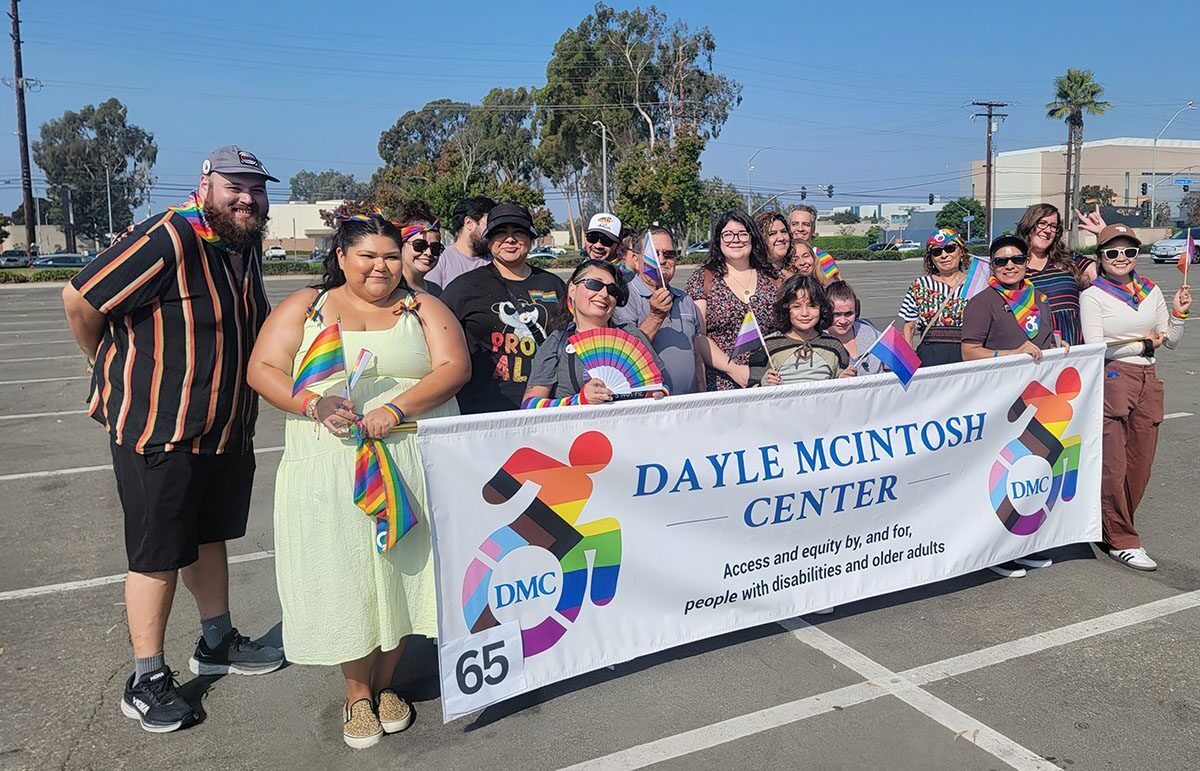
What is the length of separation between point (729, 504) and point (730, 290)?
1801 mm

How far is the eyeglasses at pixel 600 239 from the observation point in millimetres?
5074

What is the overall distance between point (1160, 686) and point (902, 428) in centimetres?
147

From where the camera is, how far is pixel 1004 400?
4.87 meters

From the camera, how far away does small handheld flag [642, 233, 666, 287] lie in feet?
16.0

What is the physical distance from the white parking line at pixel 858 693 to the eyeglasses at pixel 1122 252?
1785mm

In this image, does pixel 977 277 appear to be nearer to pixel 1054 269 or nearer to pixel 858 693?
pixel 1054 269

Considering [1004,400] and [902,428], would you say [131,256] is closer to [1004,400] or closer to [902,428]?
[902,428]

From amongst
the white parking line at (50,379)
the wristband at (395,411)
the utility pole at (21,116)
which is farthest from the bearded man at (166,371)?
the utility pole at (21,116)

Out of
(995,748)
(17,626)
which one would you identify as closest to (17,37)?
(17,626)

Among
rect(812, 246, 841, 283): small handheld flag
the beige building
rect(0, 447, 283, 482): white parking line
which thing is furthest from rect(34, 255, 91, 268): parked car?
the beige building

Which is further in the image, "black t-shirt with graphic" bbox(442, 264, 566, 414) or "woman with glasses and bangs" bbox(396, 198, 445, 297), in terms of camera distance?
"woman with glasses and bangs" bbox(396, 198, 445, 297)

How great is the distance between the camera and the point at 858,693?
3789 millimetres

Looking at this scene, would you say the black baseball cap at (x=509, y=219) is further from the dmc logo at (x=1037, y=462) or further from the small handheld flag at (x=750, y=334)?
the dmc logo at (x=1037, y=462)

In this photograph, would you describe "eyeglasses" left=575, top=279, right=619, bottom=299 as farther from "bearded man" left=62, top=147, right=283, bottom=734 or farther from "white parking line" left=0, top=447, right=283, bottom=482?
"white parking line" left=0, top=447, right=283, bottom=482
